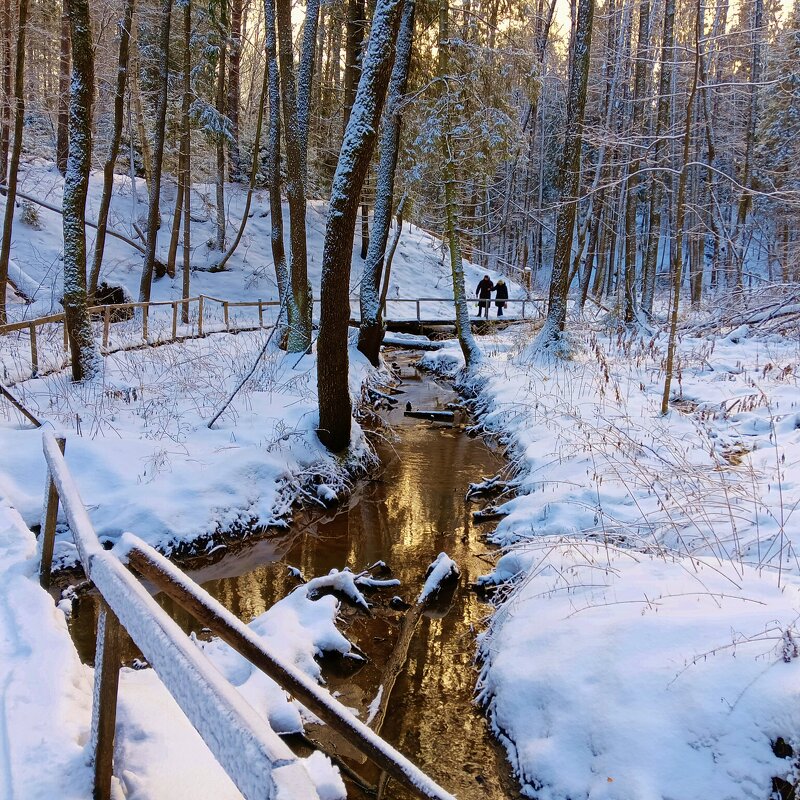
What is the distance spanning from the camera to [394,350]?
2170 centimetres

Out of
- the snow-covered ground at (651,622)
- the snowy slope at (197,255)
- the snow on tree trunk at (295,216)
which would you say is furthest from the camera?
the snowy slope at (197,255)

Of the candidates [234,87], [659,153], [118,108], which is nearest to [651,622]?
[659,153]

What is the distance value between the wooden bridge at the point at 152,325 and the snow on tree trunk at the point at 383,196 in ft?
1.68

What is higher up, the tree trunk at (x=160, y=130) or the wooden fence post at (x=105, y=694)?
the tree trunk at (x=160, y=130)

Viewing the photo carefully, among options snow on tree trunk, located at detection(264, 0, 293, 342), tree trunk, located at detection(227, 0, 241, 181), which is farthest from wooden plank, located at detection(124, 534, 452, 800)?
tree trunk, located at detection(227, 0, 241, 181)

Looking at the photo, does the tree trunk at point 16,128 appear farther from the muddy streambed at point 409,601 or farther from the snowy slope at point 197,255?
the muddy streambed at point 409,601

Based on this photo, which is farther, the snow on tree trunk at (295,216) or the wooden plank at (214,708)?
the snow on tree trunk at (295,216)

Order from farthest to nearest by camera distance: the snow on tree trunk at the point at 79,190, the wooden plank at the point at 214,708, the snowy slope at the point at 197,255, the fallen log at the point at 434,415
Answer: the snowy slope at the point at 197,255 < the fallen log at the point at 434,415 < the snow on tree trunk at the point at 79,190 < the wooden plank at the point at 214,708

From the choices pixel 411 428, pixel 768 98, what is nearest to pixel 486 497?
pixel 411 428

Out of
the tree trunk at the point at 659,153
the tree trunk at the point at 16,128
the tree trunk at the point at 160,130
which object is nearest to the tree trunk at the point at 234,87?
the tree trunk at the point at 160,130

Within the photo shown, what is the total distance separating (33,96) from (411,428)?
83.1 feet

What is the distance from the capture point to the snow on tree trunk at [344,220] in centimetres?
733

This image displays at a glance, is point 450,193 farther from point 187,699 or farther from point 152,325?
point 187,699

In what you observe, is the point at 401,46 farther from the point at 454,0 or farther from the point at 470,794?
the point at 470,794
